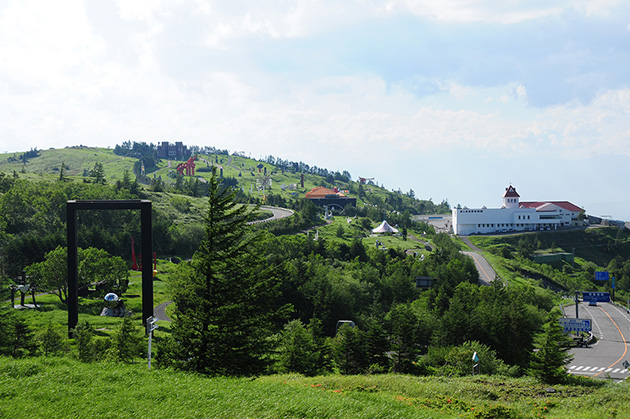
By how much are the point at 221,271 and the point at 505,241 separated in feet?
398

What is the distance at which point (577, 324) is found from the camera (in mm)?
60938

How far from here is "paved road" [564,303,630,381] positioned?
50.6m

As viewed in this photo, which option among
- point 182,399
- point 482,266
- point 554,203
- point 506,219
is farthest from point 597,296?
point 554,203

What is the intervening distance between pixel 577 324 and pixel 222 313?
2105 inches

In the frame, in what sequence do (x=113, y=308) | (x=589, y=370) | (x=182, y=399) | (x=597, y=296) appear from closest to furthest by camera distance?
(x=182, y=399), (x=113, y=308), (x=589, y=370), (x=597, y=296)

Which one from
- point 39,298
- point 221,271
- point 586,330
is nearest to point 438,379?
point 221,271

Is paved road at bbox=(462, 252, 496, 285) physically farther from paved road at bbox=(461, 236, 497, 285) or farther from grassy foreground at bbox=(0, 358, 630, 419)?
grassy foreground at bbox=(0, 358, 630, 419)

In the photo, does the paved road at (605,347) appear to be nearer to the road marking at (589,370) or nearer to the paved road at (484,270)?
the road marking at (589,370)

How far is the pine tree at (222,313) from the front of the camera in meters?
23.3

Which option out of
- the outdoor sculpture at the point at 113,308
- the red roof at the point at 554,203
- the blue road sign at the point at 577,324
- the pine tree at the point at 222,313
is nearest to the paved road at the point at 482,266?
the blue road sign at the point at 577,324

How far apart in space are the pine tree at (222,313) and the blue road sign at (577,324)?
49.7 meters

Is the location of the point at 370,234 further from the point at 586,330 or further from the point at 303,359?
the point at 303,359

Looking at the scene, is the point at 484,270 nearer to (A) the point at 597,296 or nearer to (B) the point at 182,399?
(A) the point at 597,296

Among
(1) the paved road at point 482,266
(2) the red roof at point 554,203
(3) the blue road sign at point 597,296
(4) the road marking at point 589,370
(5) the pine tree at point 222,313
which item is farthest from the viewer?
(2) the red roof at point 554,203
